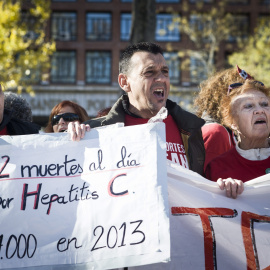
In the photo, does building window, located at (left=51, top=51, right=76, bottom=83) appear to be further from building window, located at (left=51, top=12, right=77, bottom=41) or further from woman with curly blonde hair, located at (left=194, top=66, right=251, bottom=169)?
woman with curly blonde hair, located at (left=194, top=66, right=251, bottom=169)

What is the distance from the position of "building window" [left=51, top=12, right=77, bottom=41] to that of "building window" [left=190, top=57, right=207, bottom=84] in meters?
6.68

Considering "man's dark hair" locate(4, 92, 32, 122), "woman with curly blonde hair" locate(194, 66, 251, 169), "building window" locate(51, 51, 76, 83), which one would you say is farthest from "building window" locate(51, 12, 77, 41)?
"woman with curly blonde hair" locate(194, 66, 251, 169)

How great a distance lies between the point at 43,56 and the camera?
44.4 feet

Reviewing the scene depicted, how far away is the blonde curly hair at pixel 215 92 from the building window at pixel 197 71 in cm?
1627

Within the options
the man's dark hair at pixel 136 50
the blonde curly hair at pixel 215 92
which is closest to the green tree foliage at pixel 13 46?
the blonde curly hair at pixel 215 92

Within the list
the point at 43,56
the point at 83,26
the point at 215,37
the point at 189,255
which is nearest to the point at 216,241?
the point at 189,255

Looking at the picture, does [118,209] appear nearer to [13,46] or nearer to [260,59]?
[13,46]

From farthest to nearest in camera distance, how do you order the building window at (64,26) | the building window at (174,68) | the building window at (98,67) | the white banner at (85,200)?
the building window at (64,26) < the building window at (98,67) < the building window at (174,68) < the white banner at (85,200)

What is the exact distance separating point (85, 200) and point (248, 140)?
1107 mm

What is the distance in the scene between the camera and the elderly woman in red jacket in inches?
101

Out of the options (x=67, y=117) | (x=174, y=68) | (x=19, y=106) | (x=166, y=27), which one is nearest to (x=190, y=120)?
(x=67, y=117)

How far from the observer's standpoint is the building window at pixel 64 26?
966 inches

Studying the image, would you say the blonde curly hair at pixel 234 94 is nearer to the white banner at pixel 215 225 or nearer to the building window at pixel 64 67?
the white banner at pixel 215 225

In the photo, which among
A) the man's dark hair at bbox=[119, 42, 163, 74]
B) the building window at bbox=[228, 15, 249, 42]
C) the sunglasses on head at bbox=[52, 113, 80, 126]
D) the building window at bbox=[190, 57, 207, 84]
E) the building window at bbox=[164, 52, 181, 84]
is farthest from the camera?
the building window at bbox=[228, 15, 249, 42]
